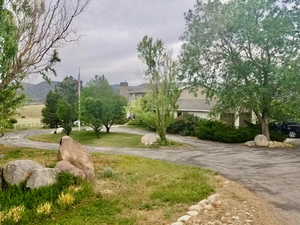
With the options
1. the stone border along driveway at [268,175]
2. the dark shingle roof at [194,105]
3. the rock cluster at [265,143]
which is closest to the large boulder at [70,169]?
the stone border along driveway at [268,175]

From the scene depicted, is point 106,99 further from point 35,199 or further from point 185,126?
point 35,199

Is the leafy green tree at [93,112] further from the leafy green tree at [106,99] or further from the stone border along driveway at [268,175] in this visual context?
the stone border along driveway at [268,175]

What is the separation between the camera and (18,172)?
23.8ft

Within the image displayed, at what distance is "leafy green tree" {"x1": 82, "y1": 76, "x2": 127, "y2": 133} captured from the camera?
84.4 ft

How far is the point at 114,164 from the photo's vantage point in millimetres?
11180

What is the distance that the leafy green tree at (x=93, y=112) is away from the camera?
2527cm

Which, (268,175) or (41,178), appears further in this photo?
(268,175)

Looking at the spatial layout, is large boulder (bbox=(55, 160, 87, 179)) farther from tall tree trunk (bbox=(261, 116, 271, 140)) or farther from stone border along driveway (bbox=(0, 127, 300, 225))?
tall tree trunk (bbox=(261, 116, 271, 140))

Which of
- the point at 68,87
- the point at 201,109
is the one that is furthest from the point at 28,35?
the point at 68,87

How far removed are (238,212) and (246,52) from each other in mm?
17524

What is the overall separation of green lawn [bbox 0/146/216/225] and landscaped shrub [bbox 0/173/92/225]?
0.14 meters

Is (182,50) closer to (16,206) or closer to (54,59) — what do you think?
(54,59)

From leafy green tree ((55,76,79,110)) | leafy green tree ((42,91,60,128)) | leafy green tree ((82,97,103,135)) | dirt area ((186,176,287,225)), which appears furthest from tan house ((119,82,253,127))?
dirt area ((186,176,287,225))

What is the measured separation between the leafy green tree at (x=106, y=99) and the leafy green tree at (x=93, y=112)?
107 mm
